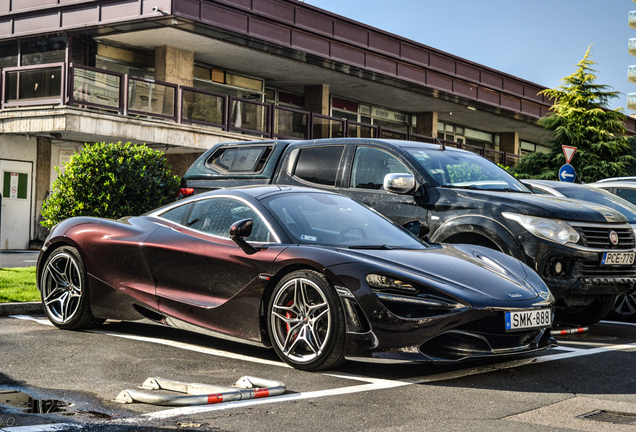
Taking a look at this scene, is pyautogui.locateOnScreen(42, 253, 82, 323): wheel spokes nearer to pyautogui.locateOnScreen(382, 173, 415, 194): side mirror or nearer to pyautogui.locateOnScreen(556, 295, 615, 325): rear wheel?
pyautogui.locateOnScreen(382, 173, 415, 194): side mirror

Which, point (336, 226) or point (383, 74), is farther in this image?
point (383, 74)

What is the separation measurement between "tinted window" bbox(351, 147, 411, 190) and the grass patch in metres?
3.76

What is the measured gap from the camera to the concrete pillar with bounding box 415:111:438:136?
34.5m

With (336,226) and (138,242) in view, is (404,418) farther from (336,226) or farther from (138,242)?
(138,242)

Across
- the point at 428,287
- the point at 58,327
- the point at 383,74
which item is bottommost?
the point at 58,327

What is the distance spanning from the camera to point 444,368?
599 centimetres

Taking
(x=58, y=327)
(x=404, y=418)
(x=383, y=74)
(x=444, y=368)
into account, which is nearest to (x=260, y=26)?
(x=383, y=74)

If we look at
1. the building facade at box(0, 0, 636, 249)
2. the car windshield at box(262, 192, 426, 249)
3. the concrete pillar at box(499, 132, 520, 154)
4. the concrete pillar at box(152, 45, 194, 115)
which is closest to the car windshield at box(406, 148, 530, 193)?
the car windshield at box(262, 192, 426, 249)

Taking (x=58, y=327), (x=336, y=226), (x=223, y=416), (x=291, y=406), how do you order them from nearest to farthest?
(x=223, y=416)
(x=291, y=406)
(x=336, y=226)
(x=58, y=327)

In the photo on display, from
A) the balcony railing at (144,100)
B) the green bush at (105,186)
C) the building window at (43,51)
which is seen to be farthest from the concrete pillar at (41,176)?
the green bush at (105,186)

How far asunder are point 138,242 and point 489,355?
314 cm

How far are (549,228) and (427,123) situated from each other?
27.5 m

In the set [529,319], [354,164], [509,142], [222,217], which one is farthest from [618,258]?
[509,142]

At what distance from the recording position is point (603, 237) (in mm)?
7809
